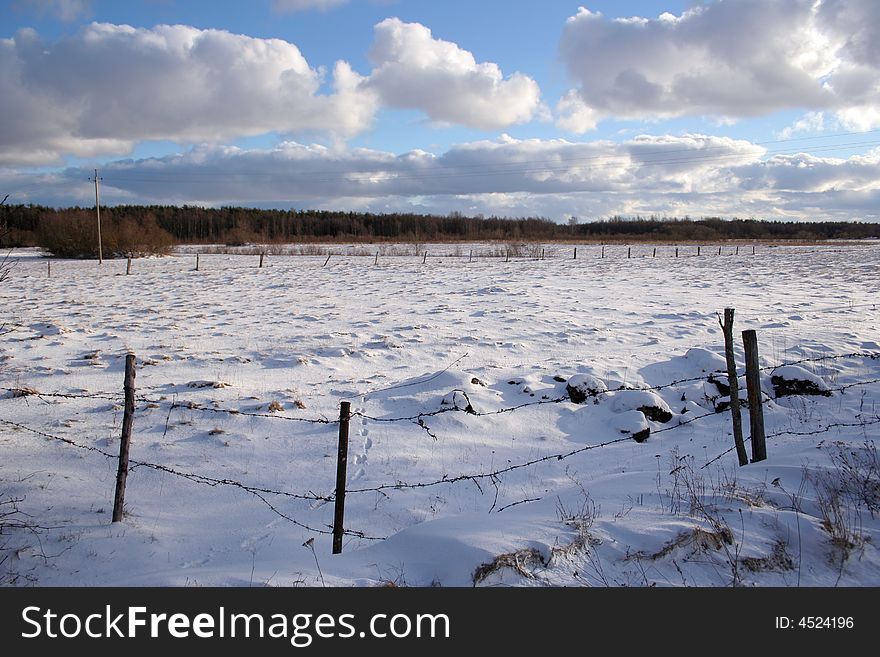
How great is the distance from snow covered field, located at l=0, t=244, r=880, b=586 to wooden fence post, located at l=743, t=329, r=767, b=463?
0.31 meters

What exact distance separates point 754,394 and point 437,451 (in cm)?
409

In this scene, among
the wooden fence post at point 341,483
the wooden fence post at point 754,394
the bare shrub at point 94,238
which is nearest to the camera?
the wooden fence post at point 341,483

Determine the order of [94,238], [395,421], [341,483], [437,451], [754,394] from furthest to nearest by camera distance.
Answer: [94,238], [395,421], [437,451], [754,394], [341,483]

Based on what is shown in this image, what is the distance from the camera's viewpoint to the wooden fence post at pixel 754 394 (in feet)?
20.4

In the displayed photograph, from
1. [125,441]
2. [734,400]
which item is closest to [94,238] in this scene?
[125,441]

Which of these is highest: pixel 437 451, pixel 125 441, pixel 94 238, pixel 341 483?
pixel 94 238

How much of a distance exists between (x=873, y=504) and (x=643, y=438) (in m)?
3.91

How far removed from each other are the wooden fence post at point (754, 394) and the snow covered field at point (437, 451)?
1.01ft

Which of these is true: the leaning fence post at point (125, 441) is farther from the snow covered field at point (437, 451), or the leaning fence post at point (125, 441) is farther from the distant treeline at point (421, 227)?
the distant treeline at point (421, 227)

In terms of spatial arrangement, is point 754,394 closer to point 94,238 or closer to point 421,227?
point 94,238

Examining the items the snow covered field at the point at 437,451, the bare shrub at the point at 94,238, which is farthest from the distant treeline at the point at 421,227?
the snow covered field at the point at 437,451

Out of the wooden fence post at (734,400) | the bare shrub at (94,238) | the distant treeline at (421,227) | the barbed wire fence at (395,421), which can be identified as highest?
the distant treeline at (421,227)

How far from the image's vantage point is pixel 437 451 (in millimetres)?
8328
